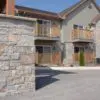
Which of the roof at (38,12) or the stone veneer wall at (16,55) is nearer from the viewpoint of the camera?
the stone veneer wall at (16,55)

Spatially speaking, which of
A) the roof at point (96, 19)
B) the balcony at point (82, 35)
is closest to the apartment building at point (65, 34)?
the balcony at point (82, 35)

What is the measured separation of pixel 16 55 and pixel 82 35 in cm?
2753

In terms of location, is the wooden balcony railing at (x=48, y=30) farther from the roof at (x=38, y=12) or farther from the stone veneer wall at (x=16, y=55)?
the stone veneer wall at (x=16, y=55)

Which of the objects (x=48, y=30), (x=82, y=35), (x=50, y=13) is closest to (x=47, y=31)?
(x=48, y=30)

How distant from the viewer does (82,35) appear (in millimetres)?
37594

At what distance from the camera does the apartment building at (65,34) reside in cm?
3419

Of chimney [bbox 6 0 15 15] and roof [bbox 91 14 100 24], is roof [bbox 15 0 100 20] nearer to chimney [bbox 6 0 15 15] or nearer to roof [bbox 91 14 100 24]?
roof [bbox 91 14 100 24]

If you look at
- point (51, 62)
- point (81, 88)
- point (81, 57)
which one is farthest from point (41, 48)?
point (81, 88)

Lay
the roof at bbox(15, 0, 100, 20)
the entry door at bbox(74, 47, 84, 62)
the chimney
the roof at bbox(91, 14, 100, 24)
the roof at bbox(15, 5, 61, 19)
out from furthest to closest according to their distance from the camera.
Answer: the roof at bbox(91, 14, 100, 24)
the entry door at bbox(74, 47, 84, 62)
the roof at bbox(15, 0, 100, 20)
the roof at bbox(15, 5, 61, 19)
the chimney

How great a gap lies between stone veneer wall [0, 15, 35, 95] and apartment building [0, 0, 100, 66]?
21.1 m

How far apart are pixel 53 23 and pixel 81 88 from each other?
80.0 ft

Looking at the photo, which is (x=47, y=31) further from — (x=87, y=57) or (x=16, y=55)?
(x=16, y=55)

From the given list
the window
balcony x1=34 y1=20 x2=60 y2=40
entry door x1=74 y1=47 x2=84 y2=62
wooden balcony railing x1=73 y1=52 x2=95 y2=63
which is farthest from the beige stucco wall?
the window

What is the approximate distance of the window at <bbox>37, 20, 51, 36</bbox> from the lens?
110 feet
